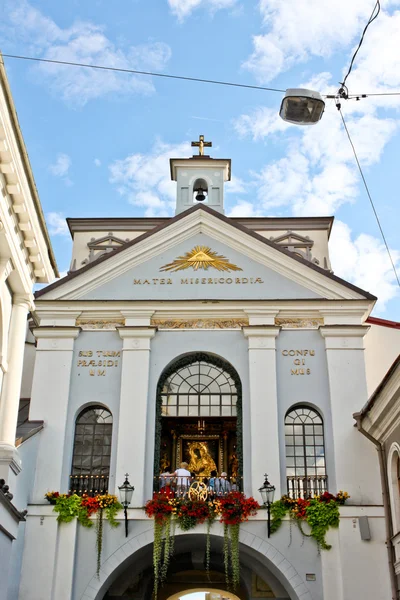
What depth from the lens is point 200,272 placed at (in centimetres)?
2333

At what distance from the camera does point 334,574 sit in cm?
1938

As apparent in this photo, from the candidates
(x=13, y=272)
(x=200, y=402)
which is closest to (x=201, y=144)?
(x=200, y=402)

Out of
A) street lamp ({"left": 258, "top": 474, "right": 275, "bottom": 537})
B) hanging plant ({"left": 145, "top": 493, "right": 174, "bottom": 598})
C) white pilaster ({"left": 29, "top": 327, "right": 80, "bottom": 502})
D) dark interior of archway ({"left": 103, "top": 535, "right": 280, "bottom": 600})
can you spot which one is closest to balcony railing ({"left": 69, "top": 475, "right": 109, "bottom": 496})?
white pilaster ({"left": 29, "top": 327, "right": 80, "bottom": 502})

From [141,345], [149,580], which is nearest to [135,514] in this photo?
[149,580]

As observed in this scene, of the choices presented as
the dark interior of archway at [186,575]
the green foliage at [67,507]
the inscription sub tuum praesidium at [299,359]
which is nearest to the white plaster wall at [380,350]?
the inscription sub tuum praesidium at [299,359]

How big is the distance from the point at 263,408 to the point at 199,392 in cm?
188

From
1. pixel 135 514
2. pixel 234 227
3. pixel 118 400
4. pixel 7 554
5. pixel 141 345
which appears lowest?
pixel 7 554

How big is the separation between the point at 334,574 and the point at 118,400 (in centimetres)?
655

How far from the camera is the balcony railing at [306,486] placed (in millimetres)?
20478

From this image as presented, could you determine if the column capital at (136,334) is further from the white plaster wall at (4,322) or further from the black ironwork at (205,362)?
the white plaster wall at (4,322)

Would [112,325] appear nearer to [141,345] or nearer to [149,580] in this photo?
[141,345]

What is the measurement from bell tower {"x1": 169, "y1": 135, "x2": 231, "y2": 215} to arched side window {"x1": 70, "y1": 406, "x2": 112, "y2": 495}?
792cm

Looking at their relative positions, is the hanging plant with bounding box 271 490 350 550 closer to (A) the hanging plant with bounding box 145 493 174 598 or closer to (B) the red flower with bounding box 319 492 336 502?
(B) the red flower with bounding box 319 492 336 502

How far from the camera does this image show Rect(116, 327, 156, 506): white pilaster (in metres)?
20.7
